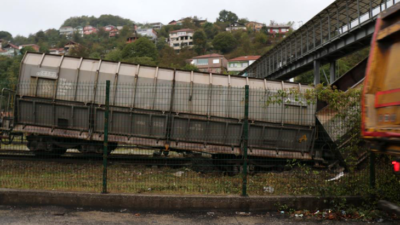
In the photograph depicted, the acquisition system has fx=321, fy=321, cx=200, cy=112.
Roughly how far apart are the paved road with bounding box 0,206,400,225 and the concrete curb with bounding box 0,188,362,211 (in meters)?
0.15

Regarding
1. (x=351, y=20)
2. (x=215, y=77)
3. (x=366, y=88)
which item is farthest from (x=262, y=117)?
(x=351, y=20)

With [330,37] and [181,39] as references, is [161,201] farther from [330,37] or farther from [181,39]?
[181,39]

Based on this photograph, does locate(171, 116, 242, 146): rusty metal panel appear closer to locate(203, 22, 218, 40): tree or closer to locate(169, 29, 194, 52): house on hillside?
locate(169, 29, 194, 52): house on hillside

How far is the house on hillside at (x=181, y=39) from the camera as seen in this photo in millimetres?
145300

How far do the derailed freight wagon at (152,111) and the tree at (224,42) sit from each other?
406ft

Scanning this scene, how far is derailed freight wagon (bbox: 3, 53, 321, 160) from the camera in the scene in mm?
10711

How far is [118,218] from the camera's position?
19.2 ft

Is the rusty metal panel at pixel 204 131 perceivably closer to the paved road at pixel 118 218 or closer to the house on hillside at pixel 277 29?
the paved road at pixel 118 218

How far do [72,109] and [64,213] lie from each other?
5.70 meters

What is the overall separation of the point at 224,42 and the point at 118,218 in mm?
129705

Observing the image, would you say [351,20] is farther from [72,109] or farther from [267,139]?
[72,109]

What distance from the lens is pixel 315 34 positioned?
29.9 metres

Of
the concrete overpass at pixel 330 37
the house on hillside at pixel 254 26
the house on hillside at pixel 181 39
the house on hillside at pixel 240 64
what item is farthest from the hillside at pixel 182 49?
the concrete overpass at pixel 330 37

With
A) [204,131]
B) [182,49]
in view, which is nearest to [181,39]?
[182,49]
